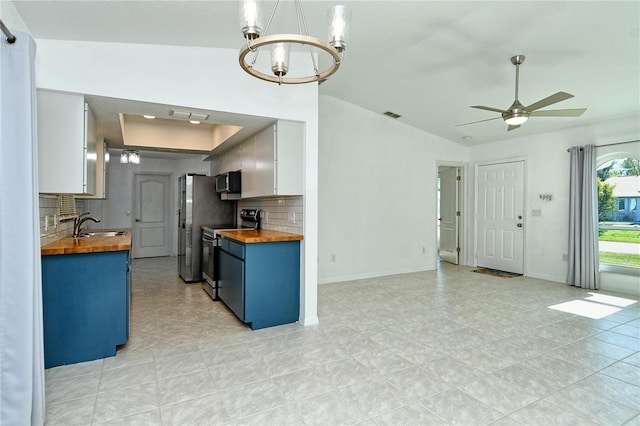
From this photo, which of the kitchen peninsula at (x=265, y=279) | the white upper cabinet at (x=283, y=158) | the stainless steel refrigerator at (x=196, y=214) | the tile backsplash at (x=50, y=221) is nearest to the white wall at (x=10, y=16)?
the tile backsplash at (x=50, y=221)

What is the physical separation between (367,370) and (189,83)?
113 inches

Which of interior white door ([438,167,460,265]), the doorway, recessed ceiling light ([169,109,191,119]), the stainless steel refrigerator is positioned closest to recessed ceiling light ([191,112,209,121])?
recessed ceiling light ([169,109,191,119])

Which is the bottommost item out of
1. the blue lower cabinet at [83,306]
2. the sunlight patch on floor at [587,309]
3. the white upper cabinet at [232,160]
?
the sunlight patch on floor at [587,309]

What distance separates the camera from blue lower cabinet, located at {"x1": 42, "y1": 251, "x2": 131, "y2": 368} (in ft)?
8.61

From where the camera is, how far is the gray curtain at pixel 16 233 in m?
1.75

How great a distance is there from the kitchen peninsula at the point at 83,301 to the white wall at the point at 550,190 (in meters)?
6.26

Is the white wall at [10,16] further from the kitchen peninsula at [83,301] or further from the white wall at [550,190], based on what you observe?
the white wall at [550,190]

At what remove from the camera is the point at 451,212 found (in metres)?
7.52

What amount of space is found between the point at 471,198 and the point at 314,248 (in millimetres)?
4717

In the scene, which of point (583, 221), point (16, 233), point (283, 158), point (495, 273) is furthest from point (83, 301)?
point (583, 221)

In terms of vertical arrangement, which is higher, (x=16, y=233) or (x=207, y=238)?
(x=16, y=233)

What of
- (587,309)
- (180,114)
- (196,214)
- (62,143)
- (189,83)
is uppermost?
(189,83)

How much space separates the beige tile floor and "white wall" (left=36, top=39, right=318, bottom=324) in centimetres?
81

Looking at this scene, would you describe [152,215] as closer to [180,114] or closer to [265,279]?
[180,114]
